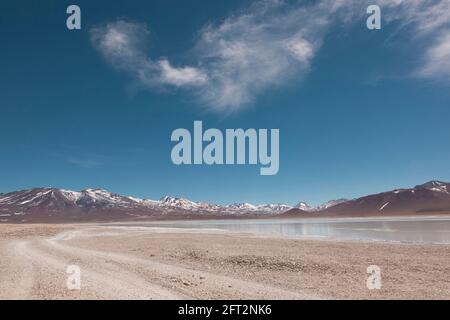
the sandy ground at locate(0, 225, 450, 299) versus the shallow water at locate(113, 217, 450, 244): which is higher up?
the sandy ground at locate(0, 225, 450, 299)

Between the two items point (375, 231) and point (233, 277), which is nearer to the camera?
point (233, 277)

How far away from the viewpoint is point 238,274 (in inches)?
701

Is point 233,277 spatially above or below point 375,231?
above

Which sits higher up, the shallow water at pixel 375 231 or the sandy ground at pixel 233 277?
the sandy ground at pixel 233 277

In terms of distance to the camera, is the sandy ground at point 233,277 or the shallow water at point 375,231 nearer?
the sandy ground at point 233,277

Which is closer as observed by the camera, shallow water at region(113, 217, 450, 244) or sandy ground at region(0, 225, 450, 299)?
sandy ground at region(0, 225, 450, 299)
